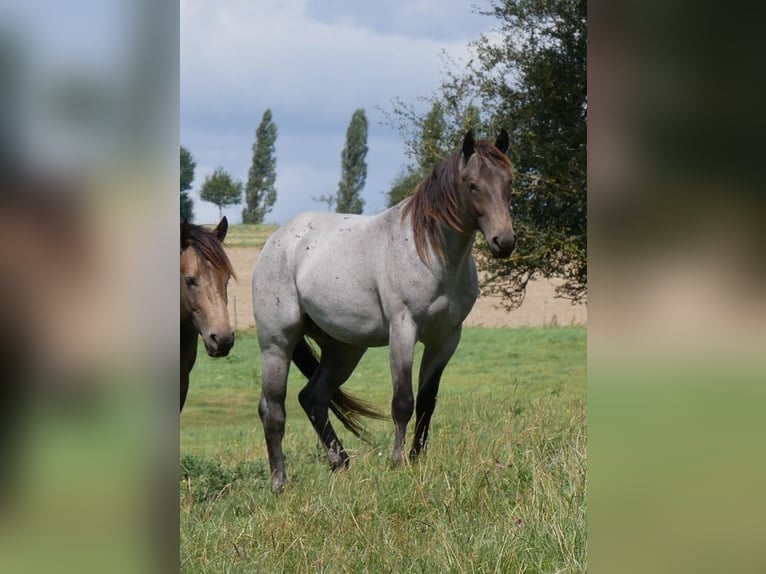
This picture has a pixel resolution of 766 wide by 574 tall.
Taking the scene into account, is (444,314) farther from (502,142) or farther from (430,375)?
(502,142)

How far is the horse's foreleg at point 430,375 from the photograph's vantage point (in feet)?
14.4

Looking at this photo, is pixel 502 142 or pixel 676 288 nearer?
pixel 676 288

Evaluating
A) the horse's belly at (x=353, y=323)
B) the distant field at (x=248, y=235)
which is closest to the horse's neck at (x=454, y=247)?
the horse's belly at (x=353, y=323)

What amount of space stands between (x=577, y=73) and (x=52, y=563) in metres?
8.60

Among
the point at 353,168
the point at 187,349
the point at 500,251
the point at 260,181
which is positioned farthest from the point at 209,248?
the point at 353,168

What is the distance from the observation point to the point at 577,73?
864 centimetres

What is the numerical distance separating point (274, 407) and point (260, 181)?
28.4 feet

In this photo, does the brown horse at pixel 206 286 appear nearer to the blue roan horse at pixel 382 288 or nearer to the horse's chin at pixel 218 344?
the horse's chin at pixel 218 344

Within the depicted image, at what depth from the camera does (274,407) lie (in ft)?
15.8

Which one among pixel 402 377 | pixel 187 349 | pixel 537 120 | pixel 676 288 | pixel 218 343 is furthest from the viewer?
pixel 537 120

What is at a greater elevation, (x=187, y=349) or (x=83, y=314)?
(x=83, y=314)

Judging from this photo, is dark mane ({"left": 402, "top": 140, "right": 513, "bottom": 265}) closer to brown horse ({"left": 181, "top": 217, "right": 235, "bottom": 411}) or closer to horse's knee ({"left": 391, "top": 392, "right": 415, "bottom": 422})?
horse's knee ({"left": 391, "top": 392, "right": 415, "bottom": 422})

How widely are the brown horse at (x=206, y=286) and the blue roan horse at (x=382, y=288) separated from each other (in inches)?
39.5

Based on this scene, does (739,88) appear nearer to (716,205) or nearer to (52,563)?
(716,205)
